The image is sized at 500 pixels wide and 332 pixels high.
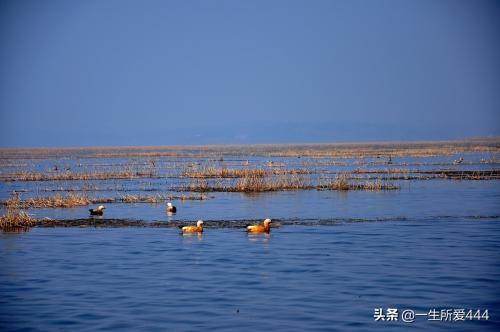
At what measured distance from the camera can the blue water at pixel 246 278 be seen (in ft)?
43.0

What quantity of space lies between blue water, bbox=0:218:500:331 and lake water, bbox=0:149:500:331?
0.11 feet

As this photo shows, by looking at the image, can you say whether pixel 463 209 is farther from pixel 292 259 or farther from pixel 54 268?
pixel 54 268

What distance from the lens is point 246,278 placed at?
16578 millimetres

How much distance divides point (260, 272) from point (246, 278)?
2.43 feet

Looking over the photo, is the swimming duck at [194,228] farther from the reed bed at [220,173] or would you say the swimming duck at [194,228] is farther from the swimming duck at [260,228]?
the reed bed at [220,173]

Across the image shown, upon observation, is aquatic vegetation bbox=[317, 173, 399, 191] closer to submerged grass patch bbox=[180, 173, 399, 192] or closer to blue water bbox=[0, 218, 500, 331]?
submerged grass patch bbox=[180, 173, 399, 192]

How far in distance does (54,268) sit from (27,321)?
540 cm

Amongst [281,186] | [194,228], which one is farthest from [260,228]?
[281,186]

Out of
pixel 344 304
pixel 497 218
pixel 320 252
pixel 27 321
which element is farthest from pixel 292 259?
pixel 497 218

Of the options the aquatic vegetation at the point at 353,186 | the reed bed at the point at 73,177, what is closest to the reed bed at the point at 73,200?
the aquatic vegetation at the point at 353,186

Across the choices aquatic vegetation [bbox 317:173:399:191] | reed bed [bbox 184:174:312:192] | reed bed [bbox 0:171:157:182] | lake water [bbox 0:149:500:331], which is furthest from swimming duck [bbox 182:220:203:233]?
reed bed [bbox 0:171:157:182]

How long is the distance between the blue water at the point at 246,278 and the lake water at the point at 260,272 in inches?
1.3

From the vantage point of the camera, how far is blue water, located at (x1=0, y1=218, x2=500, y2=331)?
43.0 feet

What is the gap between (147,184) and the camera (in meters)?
46.1
